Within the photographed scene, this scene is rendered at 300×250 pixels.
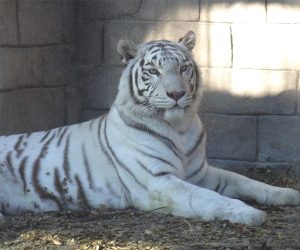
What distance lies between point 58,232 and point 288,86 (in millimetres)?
2438

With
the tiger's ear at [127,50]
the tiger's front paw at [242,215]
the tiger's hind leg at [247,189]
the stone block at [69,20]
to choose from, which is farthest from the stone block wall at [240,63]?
the tiger's front paw at [242,215]

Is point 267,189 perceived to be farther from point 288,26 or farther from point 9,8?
point 9,8

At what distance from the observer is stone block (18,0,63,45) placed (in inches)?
236

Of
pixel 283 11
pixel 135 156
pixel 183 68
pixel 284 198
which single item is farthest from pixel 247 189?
pixel 283 11

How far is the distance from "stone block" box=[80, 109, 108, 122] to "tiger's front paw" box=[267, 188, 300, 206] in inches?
77.9

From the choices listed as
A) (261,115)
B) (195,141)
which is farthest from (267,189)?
(261,115)

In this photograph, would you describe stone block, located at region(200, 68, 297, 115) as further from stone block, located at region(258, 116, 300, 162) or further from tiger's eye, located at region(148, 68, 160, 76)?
tiger's eye, located at region(148, 68, 160, 76)

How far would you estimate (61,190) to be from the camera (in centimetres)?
518

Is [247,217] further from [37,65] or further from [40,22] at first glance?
[40,22]

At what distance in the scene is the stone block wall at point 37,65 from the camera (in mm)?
Result: 5852

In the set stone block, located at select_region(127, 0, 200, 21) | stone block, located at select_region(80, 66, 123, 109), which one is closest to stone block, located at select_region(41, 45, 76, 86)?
stone block, located at select_region(80, 66, 123, 109)

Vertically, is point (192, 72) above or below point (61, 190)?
above

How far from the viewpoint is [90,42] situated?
6.58 meters

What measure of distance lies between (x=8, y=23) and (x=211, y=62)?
4.97 feet
